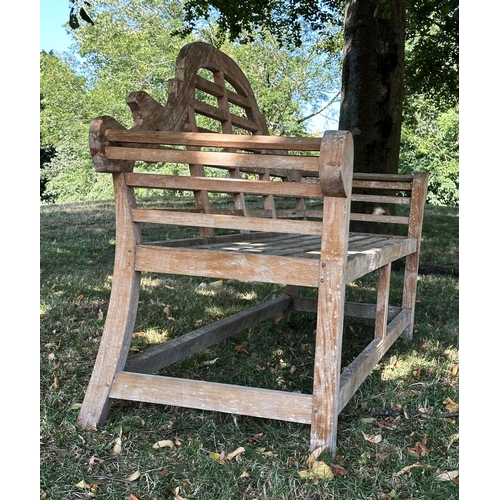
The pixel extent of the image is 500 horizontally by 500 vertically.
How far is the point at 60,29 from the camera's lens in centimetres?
2580

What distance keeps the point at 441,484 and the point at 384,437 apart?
0.38 m

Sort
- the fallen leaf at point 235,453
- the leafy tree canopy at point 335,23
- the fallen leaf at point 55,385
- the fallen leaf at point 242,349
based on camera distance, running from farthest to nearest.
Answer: the leafy tree canopy at point 335,23, the fallen leaf at point 242,349, the fallen leaf at point 55,385, the fallen leaf at point 235,453

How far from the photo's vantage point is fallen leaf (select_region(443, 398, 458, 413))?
8.27ft

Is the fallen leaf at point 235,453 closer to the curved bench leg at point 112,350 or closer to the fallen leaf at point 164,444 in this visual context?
the fallen leaf at point 164,444

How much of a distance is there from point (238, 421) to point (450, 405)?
34.7 inches

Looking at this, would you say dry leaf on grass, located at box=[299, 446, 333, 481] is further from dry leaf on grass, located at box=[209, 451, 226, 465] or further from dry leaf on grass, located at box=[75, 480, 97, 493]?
dry leaf on grass, located at box=[75, 480, 97, 493]

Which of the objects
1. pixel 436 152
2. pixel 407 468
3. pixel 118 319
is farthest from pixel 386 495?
Result: pixel 436 152

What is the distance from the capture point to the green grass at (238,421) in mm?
1868

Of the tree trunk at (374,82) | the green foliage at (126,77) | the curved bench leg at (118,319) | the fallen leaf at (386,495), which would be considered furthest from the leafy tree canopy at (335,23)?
the green foliage at (126,77)

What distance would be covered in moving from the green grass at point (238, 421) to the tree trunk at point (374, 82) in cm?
168

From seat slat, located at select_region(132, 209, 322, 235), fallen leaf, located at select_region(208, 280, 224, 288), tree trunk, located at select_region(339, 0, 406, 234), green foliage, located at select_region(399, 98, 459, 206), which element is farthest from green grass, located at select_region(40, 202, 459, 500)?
green foliage, located at select_region(399, 98, 459, 206)

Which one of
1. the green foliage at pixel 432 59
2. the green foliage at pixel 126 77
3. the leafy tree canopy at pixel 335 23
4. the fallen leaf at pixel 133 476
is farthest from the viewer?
the green foliage at pixel 126 77

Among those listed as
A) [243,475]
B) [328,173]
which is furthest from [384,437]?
[328,173]
